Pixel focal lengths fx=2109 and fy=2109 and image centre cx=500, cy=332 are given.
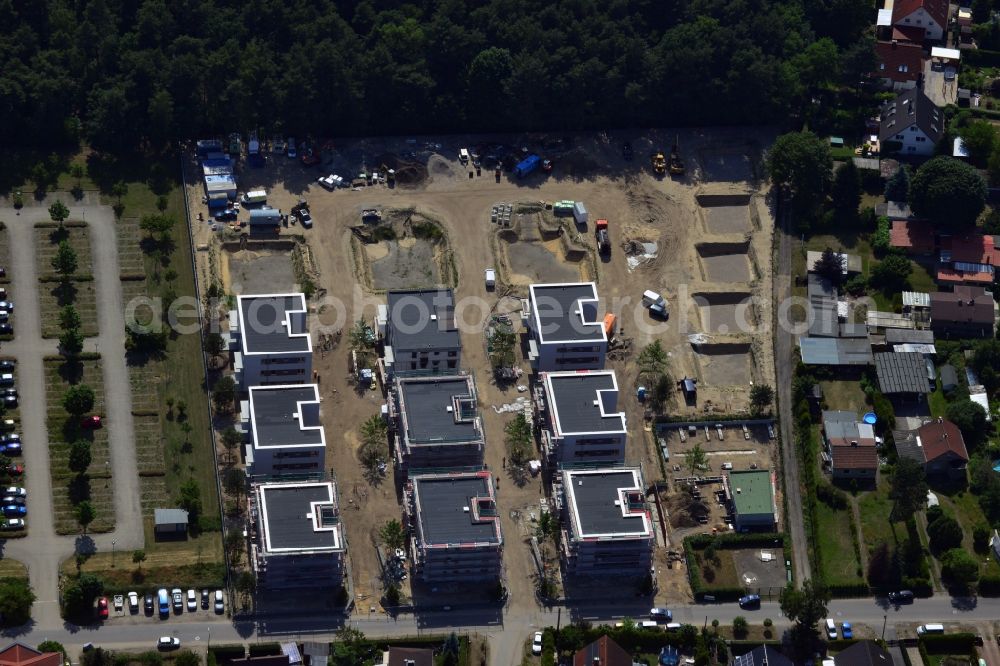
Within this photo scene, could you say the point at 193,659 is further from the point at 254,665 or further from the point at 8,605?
the point at 8,605

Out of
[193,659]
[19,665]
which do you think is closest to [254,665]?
[193,659]

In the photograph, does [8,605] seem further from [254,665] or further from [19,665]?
[254,665]

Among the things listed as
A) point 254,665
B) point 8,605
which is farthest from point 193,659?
point 8,605

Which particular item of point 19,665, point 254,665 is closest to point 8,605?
point 19,665
